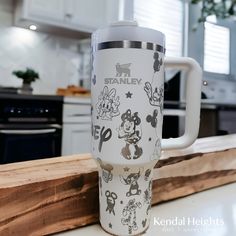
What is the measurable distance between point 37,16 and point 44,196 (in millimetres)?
2251

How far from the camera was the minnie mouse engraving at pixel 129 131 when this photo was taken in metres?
0.32

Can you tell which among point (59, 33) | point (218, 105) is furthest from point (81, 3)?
point (218, 105)

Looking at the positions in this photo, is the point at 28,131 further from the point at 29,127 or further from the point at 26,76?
the point at 26,76

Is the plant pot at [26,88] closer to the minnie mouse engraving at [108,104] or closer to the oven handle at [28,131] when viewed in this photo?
the oven handle at [28,131]

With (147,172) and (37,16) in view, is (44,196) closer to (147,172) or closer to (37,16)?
(147,172)

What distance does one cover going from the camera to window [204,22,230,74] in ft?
10.3

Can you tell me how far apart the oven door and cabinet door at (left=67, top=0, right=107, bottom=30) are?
1077mm

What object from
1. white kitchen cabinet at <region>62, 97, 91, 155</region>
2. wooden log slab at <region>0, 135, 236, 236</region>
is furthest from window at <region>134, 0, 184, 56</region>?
wooden log slab at <region>0, 135, 236, 236</region>

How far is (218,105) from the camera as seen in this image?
237cm

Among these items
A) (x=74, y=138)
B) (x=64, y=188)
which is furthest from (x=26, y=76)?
(x=64, y=188)

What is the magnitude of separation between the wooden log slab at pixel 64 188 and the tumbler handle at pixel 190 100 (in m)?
0.08

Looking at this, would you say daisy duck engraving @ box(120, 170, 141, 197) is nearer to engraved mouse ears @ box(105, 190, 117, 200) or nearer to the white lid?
engraved mouse ears @ box(105, 190, 117, 200)

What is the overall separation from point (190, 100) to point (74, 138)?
1.91 m

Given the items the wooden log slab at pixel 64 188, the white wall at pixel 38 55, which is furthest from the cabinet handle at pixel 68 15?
the wooden log slab at pixel 64 188
